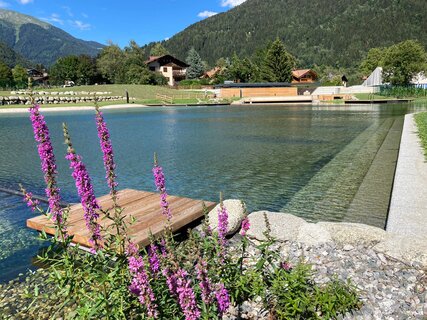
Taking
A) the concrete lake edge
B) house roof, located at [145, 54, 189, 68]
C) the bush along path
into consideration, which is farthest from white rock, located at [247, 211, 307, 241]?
house roof, located at [145, 54, 189, 68]

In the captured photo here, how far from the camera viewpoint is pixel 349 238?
514 centimetres

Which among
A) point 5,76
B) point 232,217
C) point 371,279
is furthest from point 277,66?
point 371,279

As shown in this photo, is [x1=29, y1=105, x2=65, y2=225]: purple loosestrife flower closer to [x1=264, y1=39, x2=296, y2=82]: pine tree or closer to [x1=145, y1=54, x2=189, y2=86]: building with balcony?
[x1=264, y1=39, x2=296, y2=82]: pine tree

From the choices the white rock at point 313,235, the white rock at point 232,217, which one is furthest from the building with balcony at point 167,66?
the white rock at point 313,235

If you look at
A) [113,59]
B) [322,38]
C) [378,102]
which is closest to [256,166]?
[378,102]

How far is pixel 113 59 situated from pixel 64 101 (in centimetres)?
3559

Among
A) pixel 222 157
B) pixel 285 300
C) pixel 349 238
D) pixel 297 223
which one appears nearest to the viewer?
pixel 285 300

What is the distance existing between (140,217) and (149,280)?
10.4 feet

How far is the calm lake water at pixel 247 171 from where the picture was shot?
7.50m

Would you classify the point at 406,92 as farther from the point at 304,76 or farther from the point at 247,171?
the point at 247,171

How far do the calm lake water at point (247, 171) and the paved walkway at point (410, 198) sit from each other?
0.46m

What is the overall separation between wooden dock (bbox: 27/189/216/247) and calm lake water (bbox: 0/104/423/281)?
2.95 feet

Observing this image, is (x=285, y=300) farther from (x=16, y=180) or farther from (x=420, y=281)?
(x=16, y=180)

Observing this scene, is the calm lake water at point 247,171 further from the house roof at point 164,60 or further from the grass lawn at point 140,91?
the house roof at point 164,60
